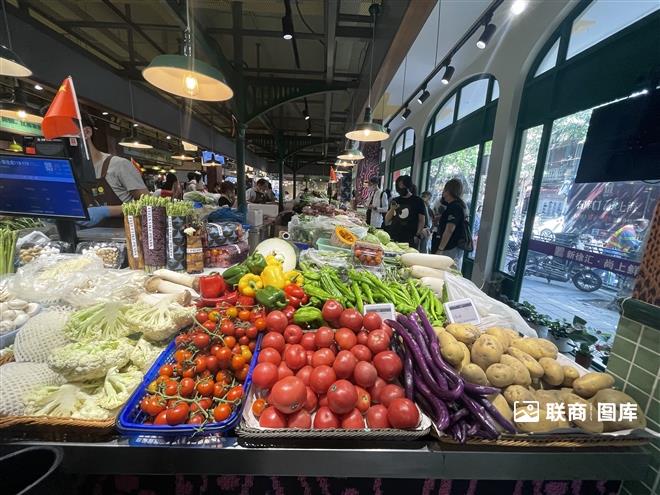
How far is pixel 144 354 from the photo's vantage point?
1.26m

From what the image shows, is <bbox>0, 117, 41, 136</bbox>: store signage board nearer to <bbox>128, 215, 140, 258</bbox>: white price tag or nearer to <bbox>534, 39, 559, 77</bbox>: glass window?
<bbox>128, 215, 140, 258</bbox>: white price tag

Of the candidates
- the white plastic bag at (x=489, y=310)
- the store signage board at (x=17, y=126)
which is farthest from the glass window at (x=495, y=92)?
the store signage board at (x=17, y=126)

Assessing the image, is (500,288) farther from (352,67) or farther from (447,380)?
(352,67)

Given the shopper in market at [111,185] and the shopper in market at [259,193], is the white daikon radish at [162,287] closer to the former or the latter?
the shopper in market at [111,185]

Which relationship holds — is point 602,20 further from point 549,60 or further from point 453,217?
point 453,217

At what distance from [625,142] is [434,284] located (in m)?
2.44

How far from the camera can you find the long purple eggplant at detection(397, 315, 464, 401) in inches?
42.5

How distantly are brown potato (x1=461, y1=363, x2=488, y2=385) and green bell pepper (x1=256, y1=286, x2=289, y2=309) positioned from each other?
92 centimetres

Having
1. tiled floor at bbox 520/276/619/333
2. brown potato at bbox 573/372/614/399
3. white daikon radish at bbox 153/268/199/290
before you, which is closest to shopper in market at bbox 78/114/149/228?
white daikon radish at bbox 153/268/199/290

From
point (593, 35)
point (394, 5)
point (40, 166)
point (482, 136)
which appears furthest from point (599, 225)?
point (40, 166)

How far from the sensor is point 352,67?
25.7ft

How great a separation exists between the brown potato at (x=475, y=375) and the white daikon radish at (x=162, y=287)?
1550 millimetres

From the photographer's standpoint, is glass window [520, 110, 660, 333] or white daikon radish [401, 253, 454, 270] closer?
white daikon radish [401, 253, 454, 270]

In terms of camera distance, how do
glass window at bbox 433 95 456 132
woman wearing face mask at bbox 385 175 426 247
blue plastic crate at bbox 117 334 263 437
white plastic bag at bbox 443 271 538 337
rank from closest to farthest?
blue plastic crate at bbox 117 334 263 437 < white plastic bag at bbox 443 271 538 337 < woman wearing face mask at bbox 385 175 426 247 < glass window at bbox 433 95 456 132
